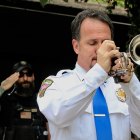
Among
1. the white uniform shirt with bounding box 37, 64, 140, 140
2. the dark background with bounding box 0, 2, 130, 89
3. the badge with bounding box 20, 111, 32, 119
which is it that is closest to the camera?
the white uniform shirt with bounding box 37, 64, 140, 140

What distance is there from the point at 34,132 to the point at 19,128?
0.18 metres

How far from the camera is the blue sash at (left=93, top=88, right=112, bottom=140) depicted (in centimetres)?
244

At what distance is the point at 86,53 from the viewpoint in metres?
2.47

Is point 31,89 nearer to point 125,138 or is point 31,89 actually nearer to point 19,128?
point 19,128

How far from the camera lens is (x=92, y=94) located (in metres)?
2.30

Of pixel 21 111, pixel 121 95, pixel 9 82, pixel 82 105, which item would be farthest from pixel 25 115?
pixel 82 105

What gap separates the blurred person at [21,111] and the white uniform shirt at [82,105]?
8.80 ft

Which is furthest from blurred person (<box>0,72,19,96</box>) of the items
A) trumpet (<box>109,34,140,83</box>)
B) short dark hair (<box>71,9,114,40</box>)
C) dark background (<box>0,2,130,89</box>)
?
trumpet (<box>109,34,140,83</box>)

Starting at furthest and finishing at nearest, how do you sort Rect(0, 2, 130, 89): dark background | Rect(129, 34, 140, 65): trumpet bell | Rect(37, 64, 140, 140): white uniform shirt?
Rect(0, 2, 130, 89): dark background, Rect(129, 34, 140, 65): trumpet bell, Rect(37, 64, 140, 140): white uniform shirt

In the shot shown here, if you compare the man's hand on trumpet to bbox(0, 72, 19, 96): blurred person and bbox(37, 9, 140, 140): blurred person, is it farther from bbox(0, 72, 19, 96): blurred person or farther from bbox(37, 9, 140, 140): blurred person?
bbox(0, 72, 19, 96): blurred person

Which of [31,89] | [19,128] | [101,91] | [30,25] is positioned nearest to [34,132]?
[19,128]

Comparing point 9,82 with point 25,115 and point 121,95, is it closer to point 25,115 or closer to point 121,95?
point 25,115


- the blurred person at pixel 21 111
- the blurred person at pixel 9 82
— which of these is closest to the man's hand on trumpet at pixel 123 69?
the blurred person at pixel 21 111

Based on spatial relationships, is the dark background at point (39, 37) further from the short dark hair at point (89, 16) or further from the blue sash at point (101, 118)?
the blue sash at point (101, 118)
